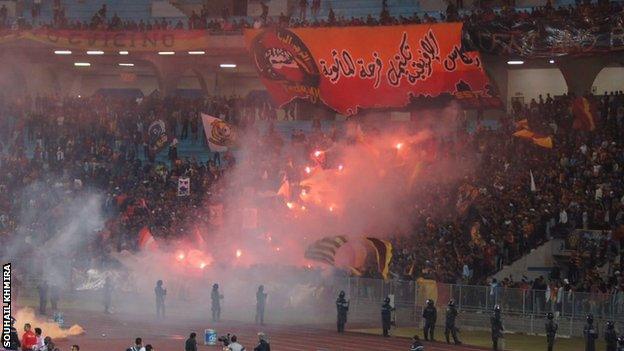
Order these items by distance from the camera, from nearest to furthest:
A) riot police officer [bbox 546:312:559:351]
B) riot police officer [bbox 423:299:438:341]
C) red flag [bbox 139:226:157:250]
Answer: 1. riot police officer [bbox 546:312:559:351]
2. riot police officer [bbox 423:299:438:341]
3. red flag [bbox 139:226:157:250]

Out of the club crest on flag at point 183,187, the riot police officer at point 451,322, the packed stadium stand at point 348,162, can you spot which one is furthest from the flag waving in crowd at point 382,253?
the club crest on flag at point 183,187

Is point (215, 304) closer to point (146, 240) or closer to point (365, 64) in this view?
point (146, 240)

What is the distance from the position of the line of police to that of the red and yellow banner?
18.7m

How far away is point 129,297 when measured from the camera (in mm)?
42062

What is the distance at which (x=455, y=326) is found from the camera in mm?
34781

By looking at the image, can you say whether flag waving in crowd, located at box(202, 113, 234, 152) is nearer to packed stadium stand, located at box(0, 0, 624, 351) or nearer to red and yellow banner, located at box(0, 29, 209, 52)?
packed stadium stand, located at box(0, 0, 624, 351)

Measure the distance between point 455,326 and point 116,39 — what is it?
2377 cm

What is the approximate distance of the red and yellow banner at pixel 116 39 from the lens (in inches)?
2069

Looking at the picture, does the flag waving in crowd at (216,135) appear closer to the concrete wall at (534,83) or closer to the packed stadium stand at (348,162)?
the packed stadium stand at (348,162)

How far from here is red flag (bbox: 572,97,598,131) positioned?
42125mm

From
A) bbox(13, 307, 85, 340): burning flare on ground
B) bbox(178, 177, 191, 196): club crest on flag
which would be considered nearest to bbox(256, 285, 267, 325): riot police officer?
bbox(13, 307, 85, 340): burning flare on ground

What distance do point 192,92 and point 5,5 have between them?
8.76 meters

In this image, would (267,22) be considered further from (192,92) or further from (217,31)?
(192,92)

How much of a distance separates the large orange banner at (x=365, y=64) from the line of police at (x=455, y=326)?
11675 mm
